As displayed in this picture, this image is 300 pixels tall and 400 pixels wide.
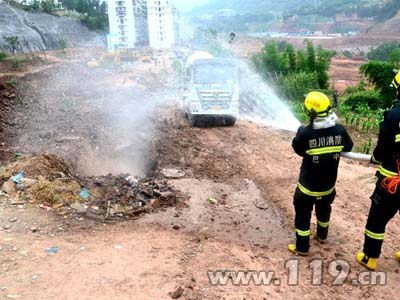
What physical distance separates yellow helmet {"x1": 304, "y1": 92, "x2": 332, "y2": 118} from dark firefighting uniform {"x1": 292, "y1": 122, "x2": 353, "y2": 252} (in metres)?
0.16

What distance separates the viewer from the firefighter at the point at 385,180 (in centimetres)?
425

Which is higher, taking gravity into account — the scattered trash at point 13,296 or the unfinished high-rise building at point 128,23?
the unfinished high-rise building at point 128,23

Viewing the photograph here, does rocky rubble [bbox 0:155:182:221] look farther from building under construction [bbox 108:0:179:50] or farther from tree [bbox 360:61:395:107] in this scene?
building under construction [bbox 108:0:179:50]

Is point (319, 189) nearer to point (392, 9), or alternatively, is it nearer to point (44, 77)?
point (44, 77)

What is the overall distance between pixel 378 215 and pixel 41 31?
2153 inches

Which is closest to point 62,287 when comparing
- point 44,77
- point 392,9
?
point 44,77

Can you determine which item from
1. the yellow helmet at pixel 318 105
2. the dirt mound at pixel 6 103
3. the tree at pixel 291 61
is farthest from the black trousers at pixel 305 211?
the tree at pixel 291 61

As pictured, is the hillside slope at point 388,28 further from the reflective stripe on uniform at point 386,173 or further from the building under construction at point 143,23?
the reflective stripe on uniform at point 386,173

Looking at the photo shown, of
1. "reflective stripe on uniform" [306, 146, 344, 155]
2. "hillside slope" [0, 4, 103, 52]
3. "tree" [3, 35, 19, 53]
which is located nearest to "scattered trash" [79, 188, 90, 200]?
"reflective stripe on uniform" [306, 146, 344, 155]

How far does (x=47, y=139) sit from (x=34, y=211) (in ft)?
17.2

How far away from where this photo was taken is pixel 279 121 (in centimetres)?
1573

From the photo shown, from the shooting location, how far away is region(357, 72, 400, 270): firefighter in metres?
4.25

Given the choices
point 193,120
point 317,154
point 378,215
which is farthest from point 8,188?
point 193,120

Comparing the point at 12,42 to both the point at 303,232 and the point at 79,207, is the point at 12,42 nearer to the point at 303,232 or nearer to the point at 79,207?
the point at 79,207
